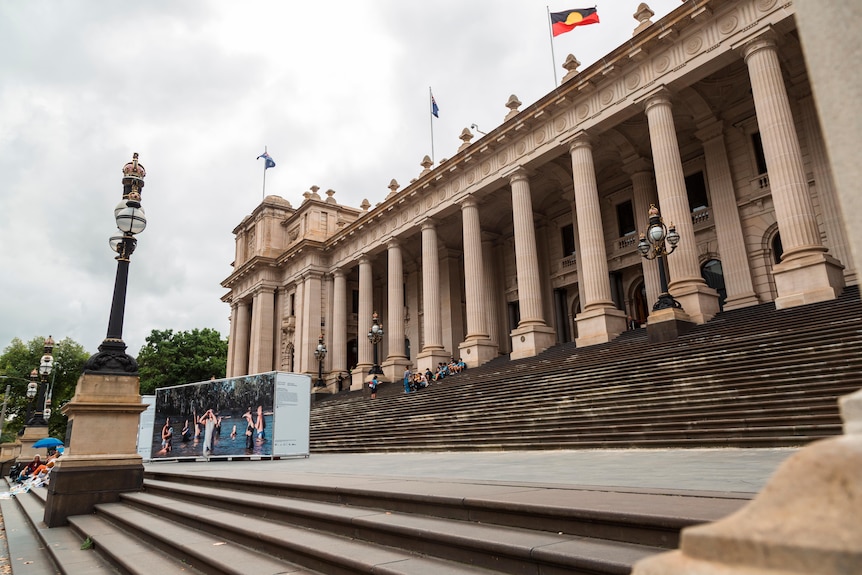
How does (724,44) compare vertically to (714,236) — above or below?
above

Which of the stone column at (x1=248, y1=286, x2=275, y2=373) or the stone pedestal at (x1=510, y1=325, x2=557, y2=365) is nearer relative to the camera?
the stone pedestal at (x1=510, y1=325, x2=557, y2=365)

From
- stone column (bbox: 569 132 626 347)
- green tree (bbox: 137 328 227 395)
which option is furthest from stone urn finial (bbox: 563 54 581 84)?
green tree (bbox: 137 328 227 395)

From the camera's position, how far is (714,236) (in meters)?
23.3

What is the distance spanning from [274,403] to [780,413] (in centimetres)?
1248

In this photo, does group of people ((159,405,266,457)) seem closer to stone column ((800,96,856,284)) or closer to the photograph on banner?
the photograph on banner

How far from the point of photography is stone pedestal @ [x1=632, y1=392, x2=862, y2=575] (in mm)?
1006

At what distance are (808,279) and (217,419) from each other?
17.9 meters

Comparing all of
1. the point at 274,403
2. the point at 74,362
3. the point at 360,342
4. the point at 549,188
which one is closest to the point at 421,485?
the point at 274,403

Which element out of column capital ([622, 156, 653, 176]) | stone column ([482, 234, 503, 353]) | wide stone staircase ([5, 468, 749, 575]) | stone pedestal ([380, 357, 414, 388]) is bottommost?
wide stone staircase ([5, 468, 749, 575])

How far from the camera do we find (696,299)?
56.9 ft

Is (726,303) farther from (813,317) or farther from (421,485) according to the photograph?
(421,485)

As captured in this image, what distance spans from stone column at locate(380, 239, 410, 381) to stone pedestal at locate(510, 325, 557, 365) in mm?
9629

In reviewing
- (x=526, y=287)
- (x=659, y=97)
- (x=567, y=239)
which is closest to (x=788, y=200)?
(x=659, y=97)

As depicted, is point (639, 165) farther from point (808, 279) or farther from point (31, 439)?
point (31, 439)
